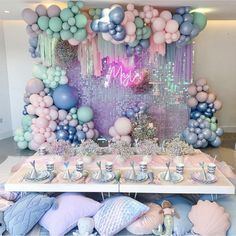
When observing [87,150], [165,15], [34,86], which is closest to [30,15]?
[34,86]

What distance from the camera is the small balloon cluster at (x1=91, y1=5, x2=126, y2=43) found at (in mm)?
3998

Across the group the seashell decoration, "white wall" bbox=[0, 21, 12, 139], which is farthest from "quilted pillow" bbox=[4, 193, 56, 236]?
"white wall" bbox=[0, 21, 12, 139]

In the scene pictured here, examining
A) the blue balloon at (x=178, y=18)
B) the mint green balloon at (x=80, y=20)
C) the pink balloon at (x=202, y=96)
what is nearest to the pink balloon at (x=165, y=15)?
the blue balloon at (x=178, y=18)

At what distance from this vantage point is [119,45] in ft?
A: 15.8

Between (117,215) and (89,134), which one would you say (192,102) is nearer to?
(89,134)

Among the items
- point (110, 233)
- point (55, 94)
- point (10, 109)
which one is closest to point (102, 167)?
point (110, 233)

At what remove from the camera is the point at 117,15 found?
13.1 feet

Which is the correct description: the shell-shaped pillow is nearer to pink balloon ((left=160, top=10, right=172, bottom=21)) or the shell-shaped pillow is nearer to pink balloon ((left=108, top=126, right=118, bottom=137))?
pink balloon ((left=108, top=126, right=118, bottom=137))

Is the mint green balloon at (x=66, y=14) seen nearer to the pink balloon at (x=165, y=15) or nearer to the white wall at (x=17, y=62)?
the pink balloon at (x=165, y=15)

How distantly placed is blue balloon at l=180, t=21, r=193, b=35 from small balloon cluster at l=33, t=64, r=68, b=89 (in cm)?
197

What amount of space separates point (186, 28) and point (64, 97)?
2.15 meters

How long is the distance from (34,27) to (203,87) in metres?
2.95

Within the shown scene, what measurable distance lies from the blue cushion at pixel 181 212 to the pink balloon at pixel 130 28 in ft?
8.28

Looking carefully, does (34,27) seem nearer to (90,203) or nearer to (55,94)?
(55,94)
